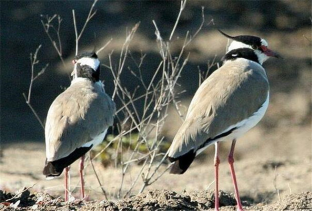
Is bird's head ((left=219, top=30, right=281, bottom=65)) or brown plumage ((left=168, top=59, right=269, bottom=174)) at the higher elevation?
bird's head ((left=219, top=30, right=281, bottom=65))

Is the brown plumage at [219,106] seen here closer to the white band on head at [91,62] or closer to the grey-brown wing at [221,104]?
the grey-brown wing at [221,104]

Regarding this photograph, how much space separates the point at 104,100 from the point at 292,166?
4.19m

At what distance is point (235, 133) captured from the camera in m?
7.45

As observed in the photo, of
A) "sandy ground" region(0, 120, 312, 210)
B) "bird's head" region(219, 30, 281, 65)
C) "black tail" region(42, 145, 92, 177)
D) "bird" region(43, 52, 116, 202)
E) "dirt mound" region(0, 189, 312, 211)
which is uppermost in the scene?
"bird's head" region(219, 30, 281, 65)

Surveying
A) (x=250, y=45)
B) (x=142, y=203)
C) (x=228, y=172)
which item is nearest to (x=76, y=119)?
(x=142, y=203)

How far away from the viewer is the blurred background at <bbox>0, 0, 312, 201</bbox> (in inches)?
518

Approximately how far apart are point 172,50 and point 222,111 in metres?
7.96

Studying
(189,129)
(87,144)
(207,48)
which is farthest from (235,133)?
(207,48)

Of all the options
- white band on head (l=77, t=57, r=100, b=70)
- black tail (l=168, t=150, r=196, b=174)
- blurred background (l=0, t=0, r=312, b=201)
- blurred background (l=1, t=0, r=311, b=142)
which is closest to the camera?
black tail (l=168, t=150, r=196, b=174)

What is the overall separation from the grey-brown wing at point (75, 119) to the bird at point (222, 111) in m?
0.90

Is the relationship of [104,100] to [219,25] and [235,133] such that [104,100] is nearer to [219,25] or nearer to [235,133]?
[235,133]

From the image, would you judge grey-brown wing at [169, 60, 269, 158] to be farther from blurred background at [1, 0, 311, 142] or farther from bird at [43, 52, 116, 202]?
blurred background at [1, 0, 311, 142]

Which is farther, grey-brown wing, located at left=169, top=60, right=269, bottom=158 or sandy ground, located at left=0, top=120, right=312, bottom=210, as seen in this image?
sandy ground, located at left=0, top=120, right=312, bottom=210

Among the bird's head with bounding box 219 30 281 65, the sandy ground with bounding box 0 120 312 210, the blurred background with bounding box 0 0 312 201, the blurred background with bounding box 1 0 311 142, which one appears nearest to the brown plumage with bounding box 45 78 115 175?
the bird's head with bounding box 219 30 281 65
